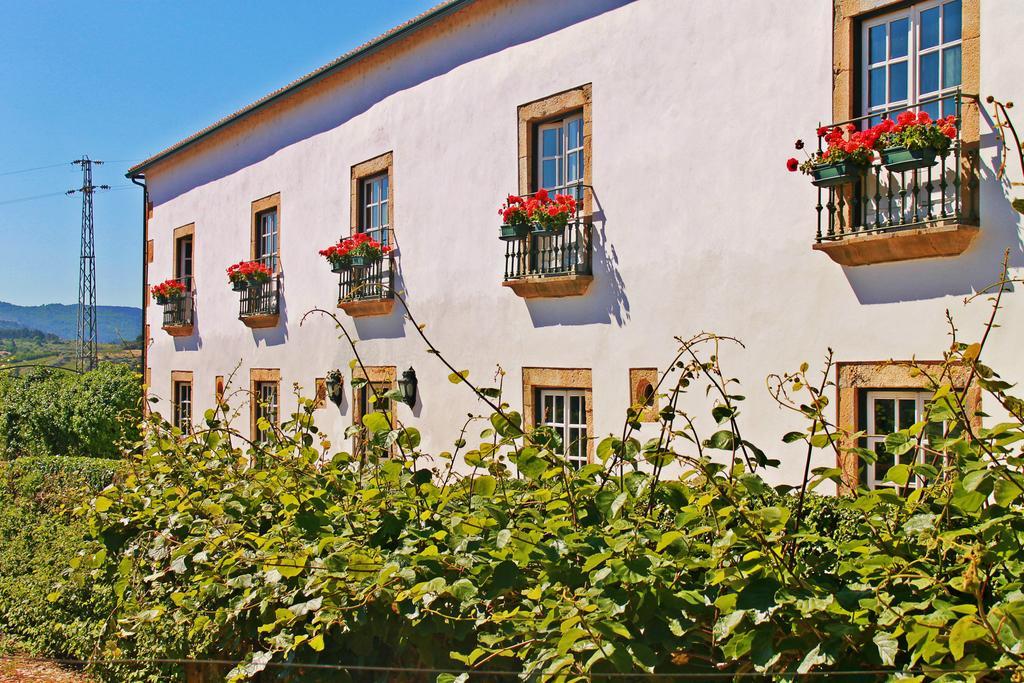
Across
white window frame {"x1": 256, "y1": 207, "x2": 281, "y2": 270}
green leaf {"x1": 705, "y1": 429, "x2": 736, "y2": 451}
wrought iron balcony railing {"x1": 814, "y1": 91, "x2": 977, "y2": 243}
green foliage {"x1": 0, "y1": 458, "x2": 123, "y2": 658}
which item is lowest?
green foliage {"x1": 0, "y1": 458, "x2": 123, "y2": 658}

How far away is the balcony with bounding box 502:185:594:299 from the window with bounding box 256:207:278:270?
6.17 meters

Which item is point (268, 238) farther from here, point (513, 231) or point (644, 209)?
point (644, 209)

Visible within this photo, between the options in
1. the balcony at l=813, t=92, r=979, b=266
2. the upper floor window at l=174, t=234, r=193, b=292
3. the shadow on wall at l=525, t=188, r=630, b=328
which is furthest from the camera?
the upper floor window at l=174, t=234, r=193, b=292

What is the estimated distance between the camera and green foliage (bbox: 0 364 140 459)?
17344 mm

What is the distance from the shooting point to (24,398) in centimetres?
1894

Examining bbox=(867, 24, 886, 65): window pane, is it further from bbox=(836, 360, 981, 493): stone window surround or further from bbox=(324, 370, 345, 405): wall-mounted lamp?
bbox=(324, 370, 345, 405): wall-mounted lamp

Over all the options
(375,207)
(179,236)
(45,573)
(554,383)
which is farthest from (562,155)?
(179,236)

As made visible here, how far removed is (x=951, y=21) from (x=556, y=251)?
13.1 ft

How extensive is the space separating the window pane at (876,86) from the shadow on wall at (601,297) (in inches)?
104

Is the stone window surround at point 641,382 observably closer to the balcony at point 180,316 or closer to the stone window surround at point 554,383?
the stone window surround at point 554,383

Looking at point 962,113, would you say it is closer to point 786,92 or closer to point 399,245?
point 786,92

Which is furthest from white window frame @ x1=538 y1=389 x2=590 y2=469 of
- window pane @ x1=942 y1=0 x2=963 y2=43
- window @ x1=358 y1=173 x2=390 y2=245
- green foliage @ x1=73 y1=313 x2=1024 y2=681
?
green foliage @ x1=73 y1=313 x2=1024 y2=681

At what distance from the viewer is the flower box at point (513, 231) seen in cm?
947

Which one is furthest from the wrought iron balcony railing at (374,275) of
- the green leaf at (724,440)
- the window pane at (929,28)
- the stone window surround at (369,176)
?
the green leaf at (724,440)
